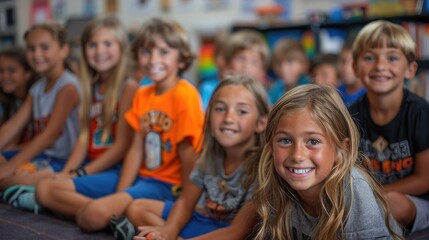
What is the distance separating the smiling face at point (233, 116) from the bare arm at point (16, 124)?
48.6 inches

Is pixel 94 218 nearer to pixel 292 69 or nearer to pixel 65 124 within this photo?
pixel 65 124

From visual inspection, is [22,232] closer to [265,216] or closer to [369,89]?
[265,216]

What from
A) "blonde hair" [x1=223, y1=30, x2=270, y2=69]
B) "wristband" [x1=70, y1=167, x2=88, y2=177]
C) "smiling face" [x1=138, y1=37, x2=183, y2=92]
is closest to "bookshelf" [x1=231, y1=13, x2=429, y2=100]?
"blonde hair" [x1=223, y1=30, x2=270, y2=69]

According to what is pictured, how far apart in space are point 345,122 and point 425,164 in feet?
1.58

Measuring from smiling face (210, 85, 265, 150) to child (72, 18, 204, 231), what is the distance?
0.23m

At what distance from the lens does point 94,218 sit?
1.62 metres

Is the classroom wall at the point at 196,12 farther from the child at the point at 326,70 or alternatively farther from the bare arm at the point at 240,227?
the bare arm at the point at 240,227

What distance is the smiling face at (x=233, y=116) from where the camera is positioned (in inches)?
60.8

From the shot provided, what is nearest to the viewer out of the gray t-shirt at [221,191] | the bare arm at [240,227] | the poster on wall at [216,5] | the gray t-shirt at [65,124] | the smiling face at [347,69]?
the bare arm at [240,227]

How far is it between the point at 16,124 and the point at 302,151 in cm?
173

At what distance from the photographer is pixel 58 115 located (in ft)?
7.36

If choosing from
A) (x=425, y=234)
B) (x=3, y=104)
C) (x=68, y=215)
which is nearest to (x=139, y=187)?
(x=68, y=215)

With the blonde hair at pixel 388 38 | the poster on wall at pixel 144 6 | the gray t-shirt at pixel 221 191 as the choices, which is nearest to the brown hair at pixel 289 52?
the blonde hair at pixel 388 38

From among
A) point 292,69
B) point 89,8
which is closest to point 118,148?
point 292,69
